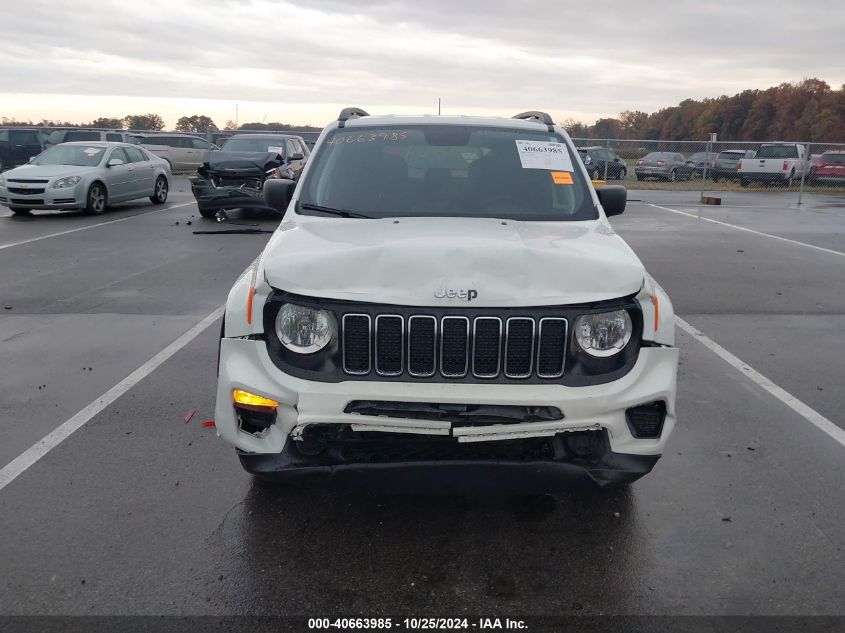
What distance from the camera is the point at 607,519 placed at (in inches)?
149

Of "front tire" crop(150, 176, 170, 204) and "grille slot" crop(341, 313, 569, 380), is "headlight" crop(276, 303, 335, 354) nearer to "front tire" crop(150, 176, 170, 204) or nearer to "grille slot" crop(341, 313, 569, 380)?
"grille slot" crop(341, 313, 569, 380)

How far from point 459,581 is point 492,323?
41.9 inches

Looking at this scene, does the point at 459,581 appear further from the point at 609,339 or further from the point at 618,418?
the point at 609,339

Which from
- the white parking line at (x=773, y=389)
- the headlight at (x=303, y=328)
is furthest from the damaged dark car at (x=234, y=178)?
the headlight at (x=303, y=328)

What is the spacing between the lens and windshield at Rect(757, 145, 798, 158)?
30312mm

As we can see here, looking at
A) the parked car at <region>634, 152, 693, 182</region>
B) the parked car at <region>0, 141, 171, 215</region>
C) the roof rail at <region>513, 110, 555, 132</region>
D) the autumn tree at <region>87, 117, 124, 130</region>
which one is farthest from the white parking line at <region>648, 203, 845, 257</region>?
Result: the autumn tree at <region>87, 117, 124, 130</region>

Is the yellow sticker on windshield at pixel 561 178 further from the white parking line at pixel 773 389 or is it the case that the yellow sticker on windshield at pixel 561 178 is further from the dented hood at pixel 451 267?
the white parking line at pixel 773 389

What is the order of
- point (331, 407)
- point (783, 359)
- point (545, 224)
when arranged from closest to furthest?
point (331, 407), point (545, 224), point (783, 359)

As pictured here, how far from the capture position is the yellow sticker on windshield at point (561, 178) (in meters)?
4.84

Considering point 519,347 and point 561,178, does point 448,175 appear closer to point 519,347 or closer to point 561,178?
point 561,178

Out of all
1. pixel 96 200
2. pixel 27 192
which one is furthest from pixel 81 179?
pixel 27 192

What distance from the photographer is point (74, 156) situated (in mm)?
17312


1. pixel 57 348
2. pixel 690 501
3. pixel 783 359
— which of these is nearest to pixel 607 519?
pixel 690 501

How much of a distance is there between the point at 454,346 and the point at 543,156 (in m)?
2.12
